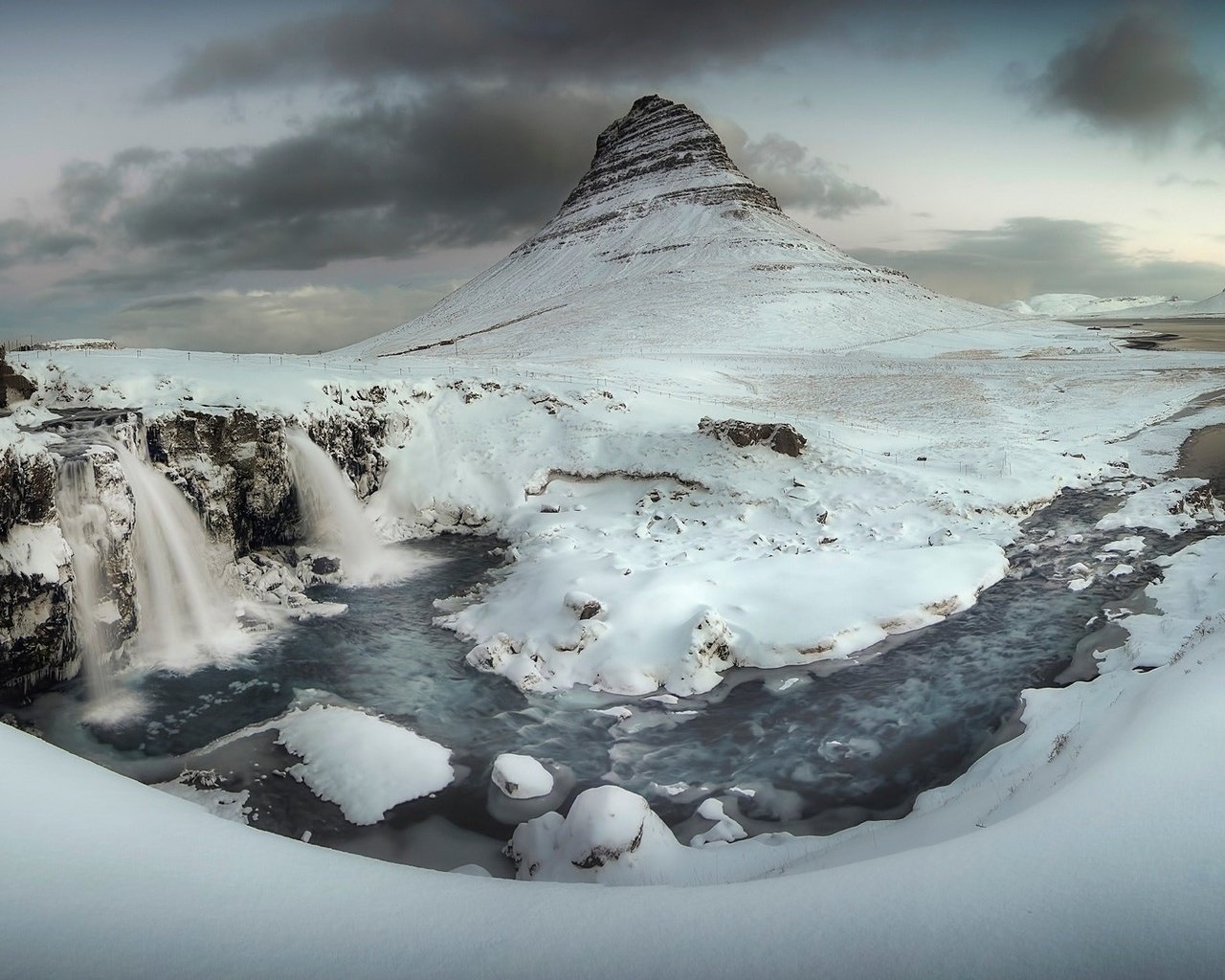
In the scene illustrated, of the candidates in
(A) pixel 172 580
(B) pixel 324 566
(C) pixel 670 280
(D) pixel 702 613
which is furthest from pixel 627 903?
(C) pixel 670 280

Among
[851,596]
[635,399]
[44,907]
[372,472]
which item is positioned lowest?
[851,596]

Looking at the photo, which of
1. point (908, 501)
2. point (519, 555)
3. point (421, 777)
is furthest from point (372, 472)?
point (908, 501)

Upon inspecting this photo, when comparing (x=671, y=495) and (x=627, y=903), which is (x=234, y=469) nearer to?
(x=671, y=495)

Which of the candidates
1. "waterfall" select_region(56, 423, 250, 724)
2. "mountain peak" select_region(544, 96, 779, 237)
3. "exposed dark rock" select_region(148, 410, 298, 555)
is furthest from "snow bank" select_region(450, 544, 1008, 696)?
"mountain peak" select_region(544, 96, 779, 237)

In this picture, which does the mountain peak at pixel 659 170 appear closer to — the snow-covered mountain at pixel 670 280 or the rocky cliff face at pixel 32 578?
the snow-covered mountain at pixel 670 280

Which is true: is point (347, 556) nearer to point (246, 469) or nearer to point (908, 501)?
point (246, 469)

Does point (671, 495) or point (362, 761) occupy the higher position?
point (671, 495)
